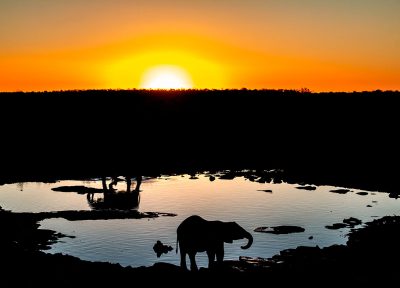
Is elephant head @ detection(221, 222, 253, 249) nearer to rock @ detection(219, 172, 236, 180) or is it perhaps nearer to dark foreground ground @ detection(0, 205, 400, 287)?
dark foreground ground @ detection(0, 205, 400, 287)

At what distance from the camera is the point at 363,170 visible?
187 feet

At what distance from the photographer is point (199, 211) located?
3431 cm

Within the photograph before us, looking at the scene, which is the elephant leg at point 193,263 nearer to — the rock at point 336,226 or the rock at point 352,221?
the rock at point 336,226

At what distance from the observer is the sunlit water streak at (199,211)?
2452cm

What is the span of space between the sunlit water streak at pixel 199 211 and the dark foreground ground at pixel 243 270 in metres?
2.65

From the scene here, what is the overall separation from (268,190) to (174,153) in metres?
36.7

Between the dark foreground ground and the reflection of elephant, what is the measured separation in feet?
1.99

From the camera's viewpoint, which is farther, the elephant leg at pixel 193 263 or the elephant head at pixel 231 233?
the elephant head at pixel 231 233

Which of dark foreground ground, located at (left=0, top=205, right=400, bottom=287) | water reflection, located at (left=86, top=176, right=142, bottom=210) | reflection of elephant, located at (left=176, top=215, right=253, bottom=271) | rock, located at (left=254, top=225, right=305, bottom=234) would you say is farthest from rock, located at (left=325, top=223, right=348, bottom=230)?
water reflection, located at (left=86, top=176, right=142, bottom=210)

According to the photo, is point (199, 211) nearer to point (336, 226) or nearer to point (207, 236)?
point (336, 226)

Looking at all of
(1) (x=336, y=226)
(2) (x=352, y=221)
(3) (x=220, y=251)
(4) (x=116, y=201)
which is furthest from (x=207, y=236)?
(4) (x=116, y=201)

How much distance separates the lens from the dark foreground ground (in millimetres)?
16391

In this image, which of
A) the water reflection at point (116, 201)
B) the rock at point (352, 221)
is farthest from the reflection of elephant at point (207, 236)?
the water reflection at point (116, 201)

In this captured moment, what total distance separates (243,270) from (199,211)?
1627 cm
